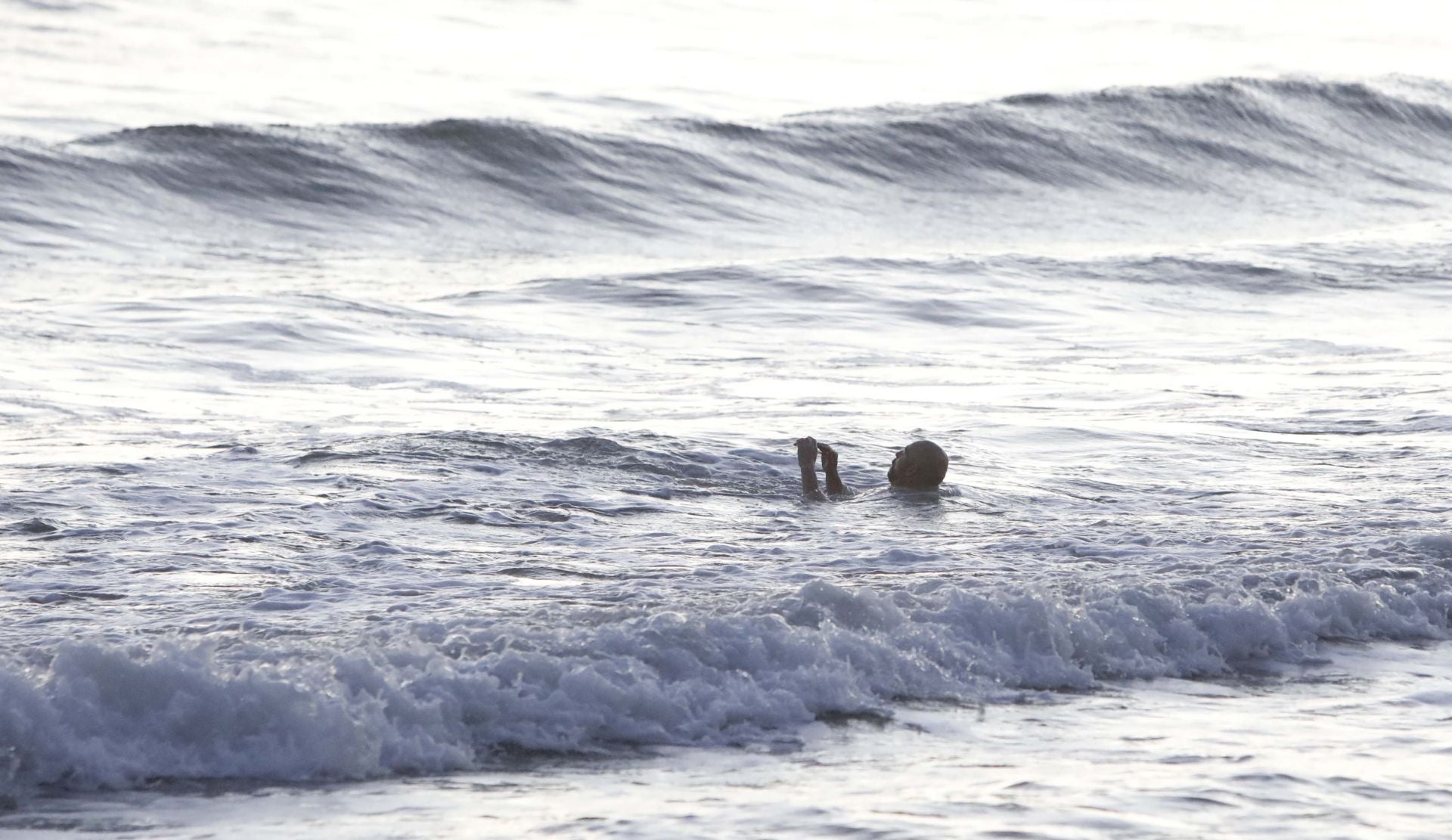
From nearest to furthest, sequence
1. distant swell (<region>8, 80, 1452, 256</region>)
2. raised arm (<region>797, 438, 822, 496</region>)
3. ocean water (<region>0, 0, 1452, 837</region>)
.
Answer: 1. ocean water (<region>0, 0, 1452, 837</region>)
2. raised arm (<region>797, 438, 822, 496</region>)
3. distant swell (<region>8, 80, 1452, 256</region>)

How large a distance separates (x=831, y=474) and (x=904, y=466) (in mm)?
380

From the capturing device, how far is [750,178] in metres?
23.7

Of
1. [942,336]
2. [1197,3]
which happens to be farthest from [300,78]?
[1197,3]

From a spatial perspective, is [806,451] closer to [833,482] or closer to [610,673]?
[833,482]

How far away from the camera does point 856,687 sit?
5887 mm

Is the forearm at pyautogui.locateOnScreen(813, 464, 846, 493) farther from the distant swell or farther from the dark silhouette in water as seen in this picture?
the distant swell

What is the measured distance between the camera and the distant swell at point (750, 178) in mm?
19672

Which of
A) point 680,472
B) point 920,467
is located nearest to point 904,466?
point 920,467

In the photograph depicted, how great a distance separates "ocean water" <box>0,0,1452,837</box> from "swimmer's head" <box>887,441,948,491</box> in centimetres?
10

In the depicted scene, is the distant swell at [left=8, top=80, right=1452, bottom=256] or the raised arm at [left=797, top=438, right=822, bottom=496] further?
the distant swell at [left=8, top=80, right=1452, bottom=256]

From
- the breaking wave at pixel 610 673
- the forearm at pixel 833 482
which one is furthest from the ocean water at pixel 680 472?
the forearm at pixel 833 482

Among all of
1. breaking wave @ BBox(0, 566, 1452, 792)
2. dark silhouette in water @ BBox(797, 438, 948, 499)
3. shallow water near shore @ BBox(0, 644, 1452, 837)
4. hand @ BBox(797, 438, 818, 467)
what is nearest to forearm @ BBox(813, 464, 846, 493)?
dark silhouette in water @ BBox(797, 438, 948, 499)

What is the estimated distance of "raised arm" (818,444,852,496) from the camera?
8867mm

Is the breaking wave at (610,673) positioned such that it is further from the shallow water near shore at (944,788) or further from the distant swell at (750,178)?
the distant swell at (750,178)
